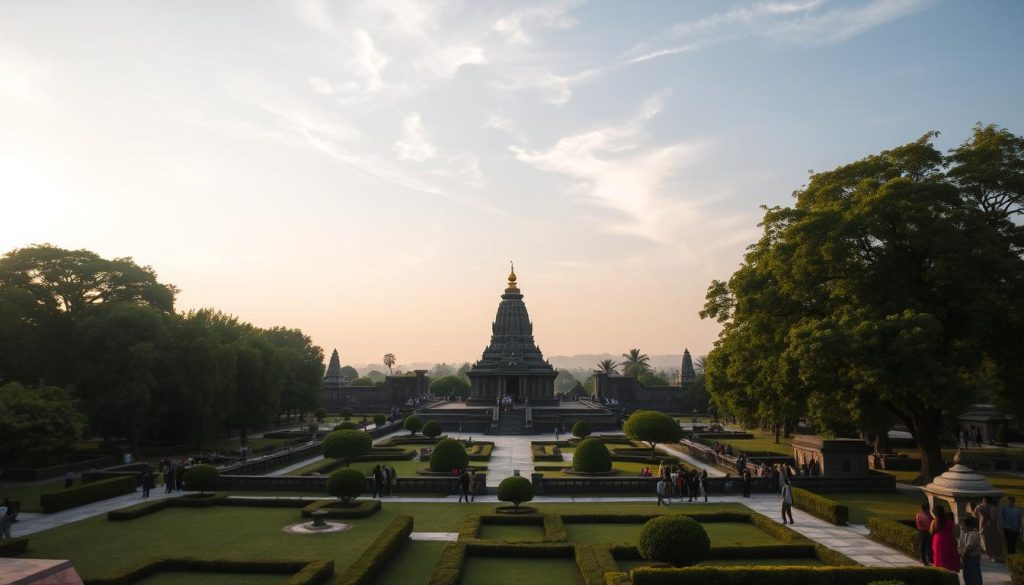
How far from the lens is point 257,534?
23656 mm

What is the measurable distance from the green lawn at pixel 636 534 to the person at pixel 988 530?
5767 millimetres

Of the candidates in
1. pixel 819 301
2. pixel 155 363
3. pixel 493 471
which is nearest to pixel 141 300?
pixel 155 363

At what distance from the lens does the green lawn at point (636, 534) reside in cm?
2244

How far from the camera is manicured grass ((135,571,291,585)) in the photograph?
59.3 feet

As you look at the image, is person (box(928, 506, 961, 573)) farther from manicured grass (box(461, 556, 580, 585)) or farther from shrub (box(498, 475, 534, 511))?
shrub (box(498, 475, 534, 511))

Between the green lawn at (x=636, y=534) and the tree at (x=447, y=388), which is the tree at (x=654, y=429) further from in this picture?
the tree at (x=447, y=388)

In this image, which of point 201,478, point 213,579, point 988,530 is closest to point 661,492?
point 988,530

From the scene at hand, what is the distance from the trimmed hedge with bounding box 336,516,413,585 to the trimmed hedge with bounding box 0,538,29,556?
36.5ft

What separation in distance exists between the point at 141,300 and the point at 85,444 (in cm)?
1318

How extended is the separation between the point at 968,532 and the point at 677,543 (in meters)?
6.43

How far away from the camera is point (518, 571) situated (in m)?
19.0

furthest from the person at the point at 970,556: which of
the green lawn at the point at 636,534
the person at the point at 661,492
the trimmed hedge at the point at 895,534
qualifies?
the person at the point at 661,492

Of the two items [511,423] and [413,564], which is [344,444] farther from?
[511,423]

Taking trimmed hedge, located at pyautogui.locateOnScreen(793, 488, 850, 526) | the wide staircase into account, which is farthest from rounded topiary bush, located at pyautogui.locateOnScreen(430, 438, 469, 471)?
the wide staircase
